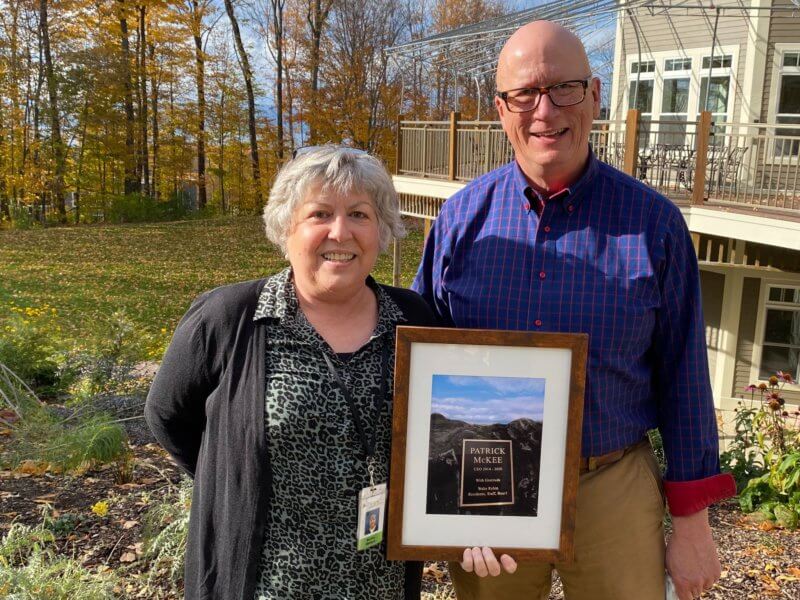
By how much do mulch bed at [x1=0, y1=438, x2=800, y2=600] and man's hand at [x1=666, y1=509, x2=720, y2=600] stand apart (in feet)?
4.88

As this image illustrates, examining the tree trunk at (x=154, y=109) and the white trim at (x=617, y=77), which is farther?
the tree trunk at (x=154, y=109)

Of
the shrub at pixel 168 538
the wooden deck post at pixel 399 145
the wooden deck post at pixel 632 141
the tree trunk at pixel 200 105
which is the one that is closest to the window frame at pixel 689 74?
the wooden deck post at pixel 632 141

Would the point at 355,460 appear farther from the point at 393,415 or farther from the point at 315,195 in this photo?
the point at 315,195

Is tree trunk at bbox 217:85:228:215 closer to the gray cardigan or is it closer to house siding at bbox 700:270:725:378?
house siding at bbox 700:270:725:378

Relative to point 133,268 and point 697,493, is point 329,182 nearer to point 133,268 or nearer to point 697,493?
point 697,493

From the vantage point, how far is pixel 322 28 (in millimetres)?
33500

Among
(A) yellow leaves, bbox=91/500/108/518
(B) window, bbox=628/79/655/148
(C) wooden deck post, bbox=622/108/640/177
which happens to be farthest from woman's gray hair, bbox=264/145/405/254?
(B) window, bbox=628/79/655/148

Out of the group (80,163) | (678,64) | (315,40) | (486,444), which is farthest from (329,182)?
(315,40)

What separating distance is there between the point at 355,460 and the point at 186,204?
103 ft

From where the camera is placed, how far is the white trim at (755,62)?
13844mm

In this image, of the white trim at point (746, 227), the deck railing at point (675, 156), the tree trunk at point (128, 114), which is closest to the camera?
the white trim at point (746, 227)

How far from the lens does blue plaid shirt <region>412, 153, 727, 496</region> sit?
240cm

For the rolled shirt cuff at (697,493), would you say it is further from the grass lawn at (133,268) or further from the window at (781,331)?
the window at (781,331)

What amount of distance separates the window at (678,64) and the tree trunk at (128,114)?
21.8 metres
